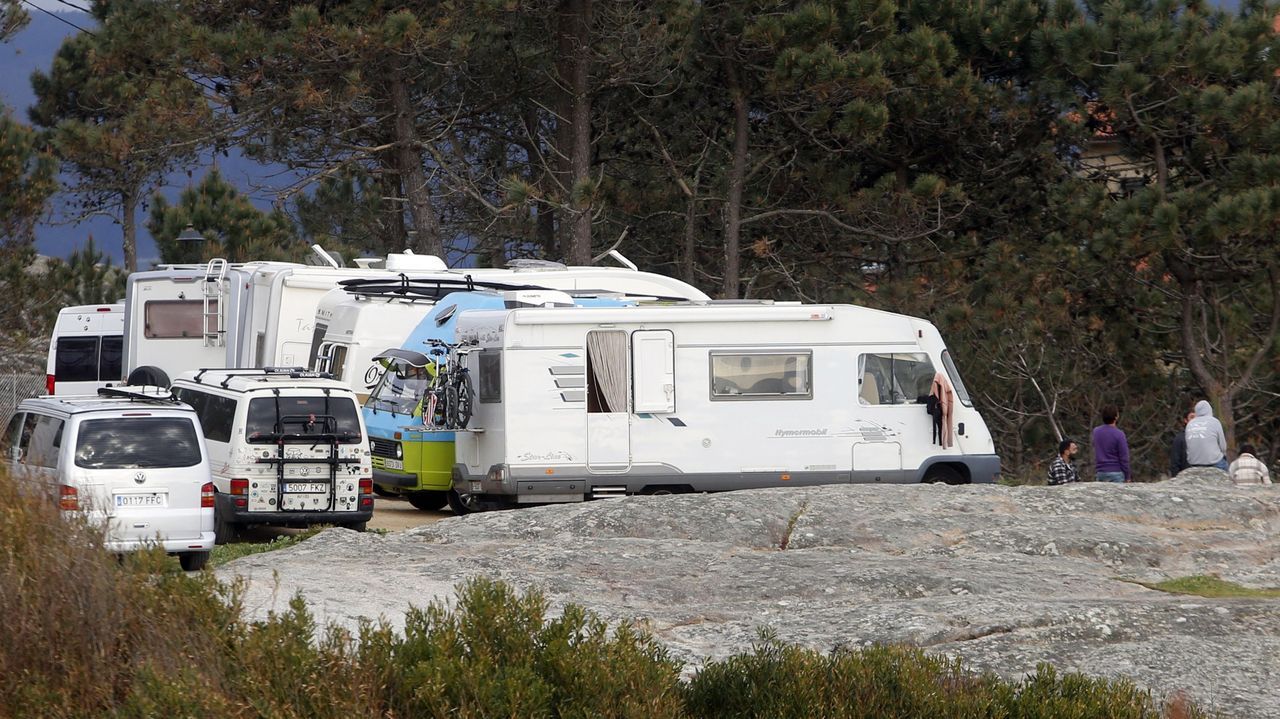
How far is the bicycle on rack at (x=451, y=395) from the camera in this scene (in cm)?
1862

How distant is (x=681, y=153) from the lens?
3027 cm

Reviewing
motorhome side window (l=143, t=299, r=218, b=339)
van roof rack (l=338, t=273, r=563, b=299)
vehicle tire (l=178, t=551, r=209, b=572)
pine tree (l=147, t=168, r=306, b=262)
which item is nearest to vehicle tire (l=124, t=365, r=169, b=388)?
motorhome side window (l=143, t=299, r=218, b=339)

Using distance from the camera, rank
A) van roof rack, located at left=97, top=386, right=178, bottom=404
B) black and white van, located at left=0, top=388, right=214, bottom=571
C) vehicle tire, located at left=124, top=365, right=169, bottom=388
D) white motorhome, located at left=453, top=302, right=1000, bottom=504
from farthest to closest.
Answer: vehicle tire, located at left=124, top=365, right=169, bottom=388 < white motorhome, located at left=453, top=302, right=1000, bottom=504 < van roof rack, located at left=97, top=386, right=178, bottom=404 < black and white van, located at left=0, top=388, right=214, bottom=571

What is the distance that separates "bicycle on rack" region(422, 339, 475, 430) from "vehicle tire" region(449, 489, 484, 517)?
89 cm

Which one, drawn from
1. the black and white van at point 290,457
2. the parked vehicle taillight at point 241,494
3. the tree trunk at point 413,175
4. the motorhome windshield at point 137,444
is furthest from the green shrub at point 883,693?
the tree trunk at point 413,175

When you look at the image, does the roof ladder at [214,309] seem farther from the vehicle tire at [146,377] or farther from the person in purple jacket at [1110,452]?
the person in purple jacket at [1110,452]

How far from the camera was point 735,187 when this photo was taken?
28.9 meters

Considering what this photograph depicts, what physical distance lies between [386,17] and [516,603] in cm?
2092

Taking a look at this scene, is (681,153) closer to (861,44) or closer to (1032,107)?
(861,44)

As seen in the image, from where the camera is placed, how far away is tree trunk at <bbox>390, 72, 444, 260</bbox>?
28.6 metres

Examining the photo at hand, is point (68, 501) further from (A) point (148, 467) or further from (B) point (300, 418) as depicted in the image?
(B) point (300, 418)

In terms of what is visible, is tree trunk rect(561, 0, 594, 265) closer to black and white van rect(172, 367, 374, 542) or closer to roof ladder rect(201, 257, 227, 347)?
roof ladder rect(201, 257, 227, 347)

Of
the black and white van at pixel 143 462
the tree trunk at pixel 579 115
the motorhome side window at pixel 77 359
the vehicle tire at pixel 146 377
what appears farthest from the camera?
the tree trunk at pixel 579 115

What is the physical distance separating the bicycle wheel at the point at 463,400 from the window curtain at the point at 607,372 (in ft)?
5.17
